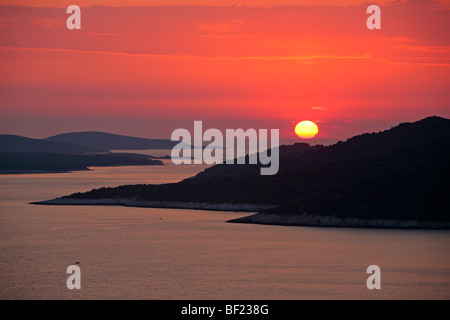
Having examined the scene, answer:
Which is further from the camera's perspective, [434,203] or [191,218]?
[191,218]

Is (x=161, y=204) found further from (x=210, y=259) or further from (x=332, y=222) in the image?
(x=210, y=259)

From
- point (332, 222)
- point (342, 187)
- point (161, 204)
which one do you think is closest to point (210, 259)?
point (332, 222)

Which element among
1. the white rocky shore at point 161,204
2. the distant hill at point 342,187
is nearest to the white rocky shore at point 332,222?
the distant hill at point 342,187

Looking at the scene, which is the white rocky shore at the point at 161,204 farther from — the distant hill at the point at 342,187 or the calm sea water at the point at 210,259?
the calm sea water at the point at 210,259

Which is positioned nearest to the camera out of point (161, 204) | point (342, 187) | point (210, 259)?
point (210, 259)
